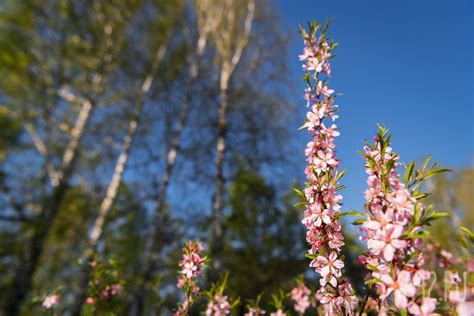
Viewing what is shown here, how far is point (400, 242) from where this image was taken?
0.85m

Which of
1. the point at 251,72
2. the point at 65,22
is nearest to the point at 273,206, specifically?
the point at 251,72

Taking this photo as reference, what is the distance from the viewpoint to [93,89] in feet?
21.4

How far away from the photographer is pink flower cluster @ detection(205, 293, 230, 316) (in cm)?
199

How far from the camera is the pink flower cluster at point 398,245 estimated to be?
814 mm

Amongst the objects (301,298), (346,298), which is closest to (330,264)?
(346,298)

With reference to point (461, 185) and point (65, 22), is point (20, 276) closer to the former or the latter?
point (65, 22)

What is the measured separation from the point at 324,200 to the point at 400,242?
41 cm

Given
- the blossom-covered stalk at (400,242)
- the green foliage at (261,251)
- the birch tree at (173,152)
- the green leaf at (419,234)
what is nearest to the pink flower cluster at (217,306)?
the blossom-covered stalk at (400,242)

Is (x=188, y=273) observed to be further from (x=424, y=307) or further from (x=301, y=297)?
(x=424, y=307)

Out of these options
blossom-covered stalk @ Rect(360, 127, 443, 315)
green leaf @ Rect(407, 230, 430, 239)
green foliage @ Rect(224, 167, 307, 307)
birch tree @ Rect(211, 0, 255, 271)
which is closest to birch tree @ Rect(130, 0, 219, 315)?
birch tree @ Rect(211, 0, 255, 271)

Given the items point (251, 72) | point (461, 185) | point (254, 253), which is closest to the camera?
point (251, 72)

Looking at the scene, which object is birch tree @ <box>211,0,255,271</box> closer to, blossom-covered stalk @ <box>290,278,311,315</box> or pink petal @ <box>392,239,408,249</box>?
blossom-covered stalk @ <box>290,278,311,315</box>

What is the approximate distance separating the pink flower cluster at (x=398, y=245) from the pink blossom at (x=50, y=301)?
104 inches

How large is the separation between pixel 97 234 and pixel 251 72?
505 centimetres
